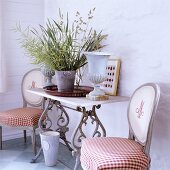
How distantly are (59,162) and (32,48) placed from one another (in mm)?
1103

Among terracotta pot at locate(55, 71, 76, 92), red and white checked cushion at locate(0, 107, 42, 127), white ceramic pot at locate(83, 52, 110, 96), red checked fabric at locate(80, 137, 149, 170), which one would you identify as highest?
white ceramic pot at locate(83, 52, 110, 96)

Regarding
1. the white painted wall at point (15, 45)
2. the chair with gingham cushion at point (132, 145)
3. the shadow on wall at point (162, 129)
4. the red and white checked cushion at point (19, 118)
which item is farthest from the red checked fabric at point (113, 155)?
the white painted wall at point (15, 45)

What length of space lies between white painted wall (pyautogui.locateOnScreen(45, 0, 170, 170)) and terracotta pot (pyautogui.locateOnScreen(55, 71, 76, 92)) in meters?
0.40

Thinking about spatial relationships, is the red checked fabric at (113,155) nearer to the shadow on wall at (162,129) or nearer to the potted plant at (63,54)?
the shadow on wall at (162,129)

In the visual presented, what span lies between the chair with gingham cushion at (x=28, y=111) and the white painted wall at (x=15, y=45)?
19cm

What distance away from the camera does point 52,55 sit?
204cm

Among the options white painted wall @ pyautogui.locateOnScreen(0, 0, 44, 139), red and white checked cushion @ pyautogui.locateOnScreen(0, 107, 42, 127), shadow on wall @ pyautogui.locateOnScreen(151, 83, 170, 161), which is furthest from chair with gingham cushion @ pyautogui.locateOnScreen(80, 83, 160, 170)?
white painted wall @ pyautogui.locateOnScreen(0, 0, 44, 139)

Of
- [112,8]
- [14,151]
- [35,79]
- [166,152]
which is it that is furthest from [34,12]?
[166,152]

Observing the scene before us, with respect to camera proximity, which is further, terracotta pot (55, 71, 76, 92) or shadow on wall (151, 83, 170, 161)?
terracotta pot (55, 71, 76, 92)

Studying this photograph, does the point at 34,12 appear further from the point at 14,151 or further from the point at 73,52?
the point at 14,151

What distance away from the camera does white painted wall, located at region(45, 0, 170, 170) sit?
176cm

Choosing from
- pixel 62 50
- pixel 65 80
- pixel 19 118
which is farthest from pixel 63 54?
pixel 19 118

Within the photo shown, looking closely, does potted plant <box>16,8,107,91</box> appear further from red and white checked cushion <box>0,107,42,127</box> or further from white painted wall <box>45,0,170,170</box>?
red and white checked cushion <box>0,107,42,127</box>

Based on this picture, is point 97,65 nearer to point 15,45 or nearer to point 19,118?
point 19,118
